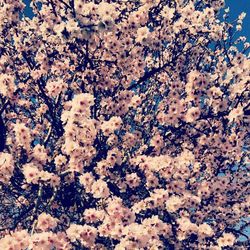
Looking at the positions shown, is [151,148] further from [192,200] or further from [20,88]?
[20,88]

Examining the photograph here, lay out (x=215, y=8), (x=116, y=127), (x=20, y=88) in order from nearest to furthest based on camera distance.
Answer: (x=116, y=127) < (x=20, y=88) < (x=215, y=8)

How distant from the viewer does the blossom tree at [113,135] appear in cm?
803

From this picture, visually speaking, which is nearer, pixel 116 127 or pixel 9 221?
pixel 116 127

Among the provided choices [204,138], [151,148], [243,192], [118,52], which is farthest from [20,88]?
[243,192]

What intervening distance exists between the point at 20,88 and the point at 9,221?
391cm

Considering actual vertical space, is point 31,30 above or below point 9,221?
above

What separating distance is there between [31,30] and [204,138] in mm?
4937

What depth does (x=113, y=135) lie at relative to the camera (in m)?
9.17

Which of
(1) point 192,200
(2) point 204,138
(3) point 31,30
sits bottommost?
(1) point 192,200

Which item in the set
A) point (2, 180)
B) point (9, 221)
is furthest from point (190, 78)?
point (9, 221)

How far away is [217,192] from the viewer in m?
9.86

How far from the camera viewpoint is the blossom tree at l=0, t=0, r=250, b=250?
803 cm

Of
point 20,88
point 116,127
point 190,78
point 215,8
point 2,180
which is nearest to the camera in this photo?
point 2,180

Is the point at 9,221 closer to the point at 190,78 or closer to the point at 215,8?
the point at 190,78
